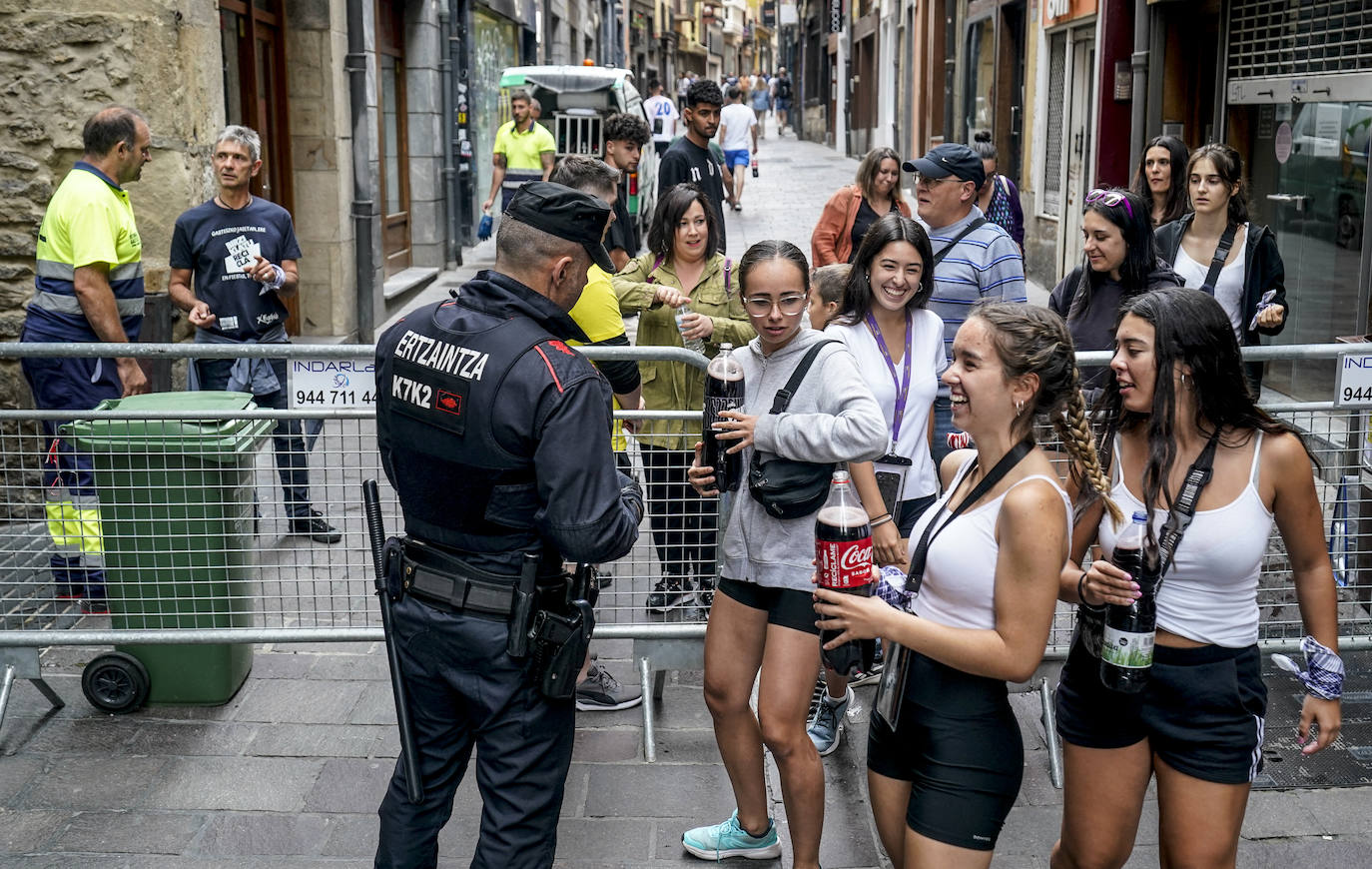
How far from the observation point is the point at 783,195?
23422mm

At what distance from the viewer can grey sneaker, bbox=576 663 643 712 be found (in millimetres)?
5070

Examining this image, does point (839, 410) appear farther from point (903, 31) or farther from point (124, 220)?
point (903, 31)

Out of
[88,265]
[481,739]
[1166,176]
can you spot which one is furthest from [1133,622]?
[88,265]

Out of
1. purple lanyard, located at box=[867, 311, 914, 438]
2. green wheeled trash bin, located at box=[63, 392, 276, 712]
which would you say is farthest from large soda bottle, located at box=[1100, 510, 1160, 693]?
green wheeled trash bin, located at box=[63, 392, 276, 712]

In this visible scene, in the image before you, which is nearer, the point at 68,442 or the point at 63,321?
the point at 68,442

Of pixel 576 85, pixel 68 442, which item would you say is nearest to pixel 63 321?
pixel 68 442

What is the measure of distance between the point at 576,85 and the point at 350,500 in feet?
40.1

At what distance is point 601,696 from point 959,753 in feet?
7.69

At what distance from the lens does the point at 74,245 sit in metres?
6.04

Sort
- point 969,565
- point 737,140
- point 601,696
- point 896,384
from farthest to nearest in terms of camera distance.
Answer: point 737,140 → point 601,696 → point 896,384 → point 969,565

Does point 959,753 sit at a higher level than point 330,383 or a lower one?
lower

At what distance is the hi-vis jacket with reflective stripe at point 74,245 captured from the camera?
6031 millimetres

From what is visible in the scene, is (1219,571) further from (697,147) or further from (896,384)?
(697,147)

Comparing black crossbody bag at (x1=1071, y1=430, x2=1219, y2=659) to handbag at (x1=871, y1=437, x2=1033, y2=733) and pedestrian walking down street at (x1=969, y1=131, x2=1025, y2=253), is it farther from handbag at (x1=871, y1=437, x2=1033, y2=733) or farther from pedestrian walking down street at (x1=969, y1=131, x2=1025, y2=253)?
pedestrian walking down street at (x1=969, y1=131, x2=1025, y2=253)
